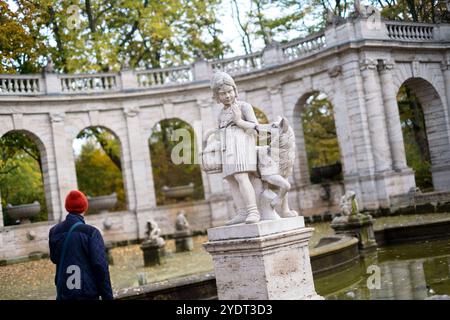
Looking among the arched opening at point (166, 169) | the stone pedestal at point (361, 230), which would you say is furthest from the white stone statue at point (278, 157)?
the arched opening at point (166, 169)

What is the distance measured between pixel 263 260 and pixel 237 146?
53.1 inches

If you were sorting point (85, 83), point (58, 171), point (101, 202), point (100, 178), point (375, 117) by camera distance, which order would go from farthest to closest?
1. point (100, 178)
2. point (85, 83)
3. point (101, 202)
4. point (58, 171)
5. point (375, 117)

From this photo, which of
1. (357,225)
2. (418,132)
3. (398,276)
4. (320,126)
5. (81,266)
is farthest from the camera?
(320,126)

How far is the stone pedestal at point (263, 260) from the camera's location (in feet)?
19.7

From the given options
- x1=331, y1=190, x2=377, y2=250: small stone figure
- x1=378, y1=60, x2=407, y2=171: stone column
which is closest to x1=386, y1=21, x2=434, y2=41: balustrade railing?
x1=378, y1=60, x2=407, y2=171: stone column

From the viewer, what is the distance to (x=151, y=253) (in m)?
14.4

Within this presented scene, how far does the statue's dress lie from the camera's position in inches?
253

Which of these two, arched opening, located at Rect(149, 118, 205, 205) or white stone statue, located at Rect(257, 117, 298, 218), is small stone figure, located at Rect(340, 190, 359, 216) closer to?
white stone statue, located at Rect(257, 117, 298, 218)

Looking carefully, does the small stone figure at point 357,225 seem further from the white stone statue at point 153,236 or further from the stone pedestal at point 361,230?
the white stone statue at point 153,236

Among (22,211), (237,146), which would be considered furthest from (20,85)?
(237,146)

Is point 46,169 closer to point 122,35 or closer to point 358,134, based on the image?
point 122,35

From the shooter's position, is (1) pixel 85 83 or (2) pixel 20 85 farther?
(1) pixel 85 83

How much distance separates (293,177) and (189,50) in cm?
901

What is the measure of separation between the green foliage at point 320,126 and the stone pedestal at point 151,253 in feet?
49.4
